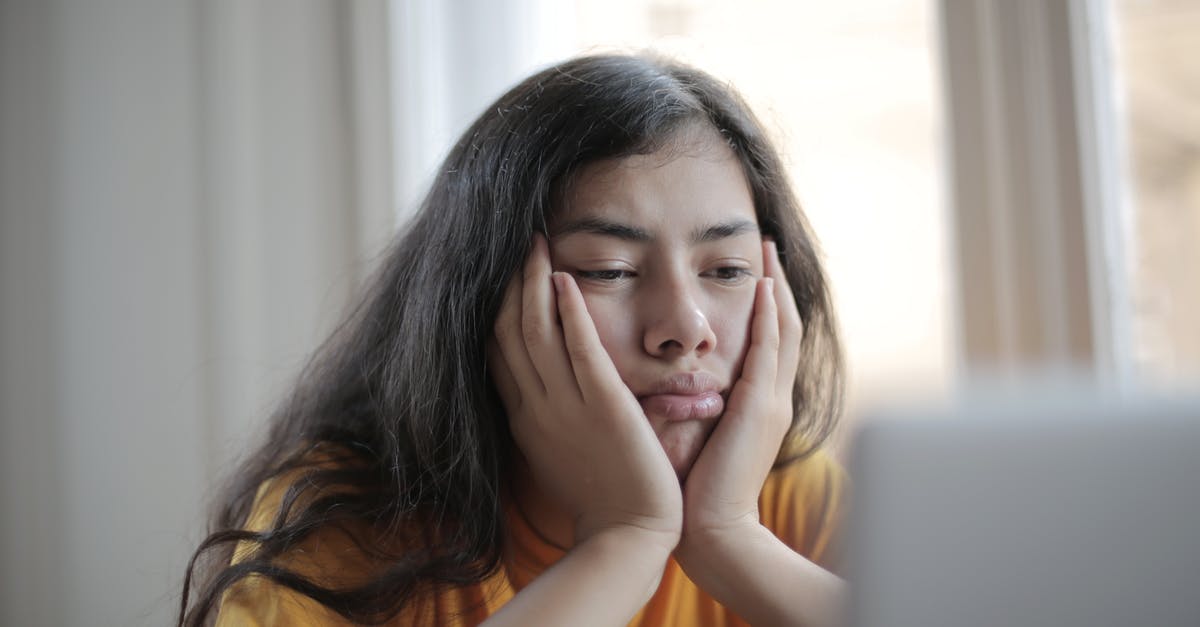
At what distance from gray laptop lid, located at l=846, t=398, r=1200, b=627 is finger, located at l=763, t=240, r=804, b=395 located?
0.68 metres

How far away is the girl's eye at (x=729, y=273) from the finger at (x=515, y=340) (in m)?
0.19

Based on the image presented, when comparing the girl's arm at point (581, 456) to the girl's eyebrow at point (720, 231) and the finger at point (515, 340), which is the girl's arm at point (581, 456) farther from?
the girl's eyebrow at point (720, 231)

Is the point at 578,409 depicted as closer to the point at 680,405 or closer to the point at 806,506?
the point at 680,405

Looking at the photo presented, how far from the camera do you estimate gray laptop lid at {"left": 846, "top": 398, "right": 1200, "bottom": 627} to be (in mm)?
298

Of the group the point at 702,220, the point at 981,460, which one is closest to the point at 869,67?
the point at 702,220

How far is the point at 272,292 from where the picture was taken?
1.84m

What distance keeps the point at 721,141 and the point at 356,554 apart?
1.84ft

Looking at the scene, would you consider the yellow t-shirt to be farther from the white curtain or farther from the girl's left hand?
the white curtain

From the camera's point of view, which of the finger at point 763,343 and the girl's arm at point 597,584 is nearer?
the girl's arm at point 597,584

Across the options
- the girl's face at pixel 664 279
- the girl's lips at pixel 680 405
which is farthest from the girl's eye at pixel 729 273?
the girl's lips at pixel 680 405

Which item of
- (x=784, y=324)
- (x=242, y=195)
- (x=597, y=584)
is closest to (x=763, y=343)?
(x=784, y=324)

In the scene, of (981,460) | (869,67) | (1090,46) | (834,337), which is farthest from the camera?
(869,67)

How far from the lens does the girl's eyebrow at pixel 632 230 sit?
3.05ft

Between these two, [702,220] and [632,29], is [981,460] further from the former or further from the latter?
A: [632,29]
